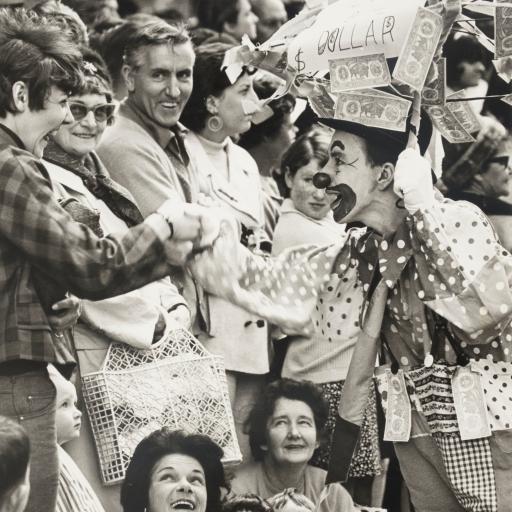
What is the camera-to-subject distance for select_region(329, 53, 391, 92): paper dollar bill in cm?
414

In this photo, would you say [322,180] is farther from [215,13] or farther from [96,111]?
[215,13]

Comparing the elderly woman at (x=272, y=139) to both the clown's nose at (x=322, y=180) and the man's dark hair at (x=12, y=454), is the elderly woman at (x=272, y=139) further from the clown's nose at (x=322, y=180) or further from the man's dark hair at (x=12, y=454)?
the man's dark hair at (x=12, y=454)

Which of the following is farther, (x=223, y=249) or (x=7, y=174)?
(x=223, y=249)

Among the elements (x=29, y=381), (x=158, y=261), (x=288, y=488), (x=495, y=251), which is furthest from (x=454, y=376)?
(x=29, y=381)

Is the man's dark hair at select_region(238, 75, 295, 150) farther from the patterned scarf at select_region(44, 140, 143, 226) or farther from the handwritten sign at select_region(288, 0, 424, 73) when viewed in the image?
the patterned scarf at select_region(44, 140, 143, 226)

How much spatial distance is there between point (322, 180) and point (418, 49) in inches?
23.7

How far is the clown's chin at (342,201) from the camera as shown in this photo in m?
4.31

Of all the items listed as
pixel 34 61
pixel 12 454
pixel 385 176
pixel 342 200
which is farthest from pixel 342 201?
pixel 12 454

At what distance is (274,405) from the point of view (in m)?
4.66

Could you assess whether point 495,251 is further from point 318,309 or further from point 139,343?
point 139,343

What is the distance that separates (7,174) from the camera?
3.23 m

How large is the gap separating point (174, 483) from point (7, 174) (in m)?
1.39

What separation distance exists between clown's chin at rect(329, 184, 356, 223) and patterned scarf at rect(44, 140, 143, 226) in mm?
685

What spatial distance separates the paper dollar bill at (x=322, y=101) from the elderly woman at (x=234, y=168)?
371mm
